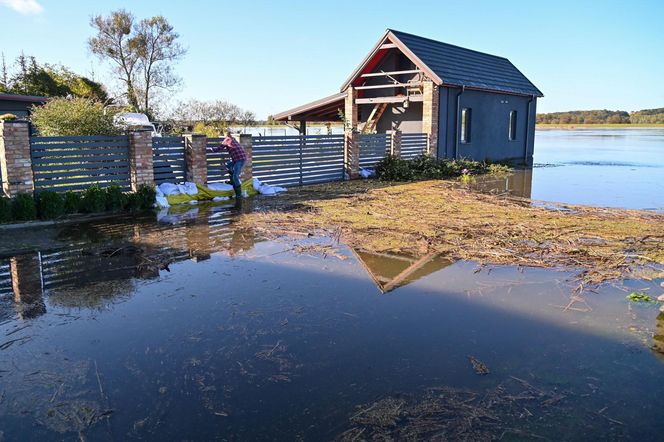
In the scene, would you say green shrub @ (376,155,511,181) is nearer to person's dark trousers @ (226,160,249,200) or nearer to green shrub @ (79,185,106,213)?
person's dark trousers @ (226,160,249,200)

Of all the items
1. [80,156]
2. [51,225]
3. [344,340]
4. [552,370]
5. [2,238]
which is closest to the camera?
[552,370]

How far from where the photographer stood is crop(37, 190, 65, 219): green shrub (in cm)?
959

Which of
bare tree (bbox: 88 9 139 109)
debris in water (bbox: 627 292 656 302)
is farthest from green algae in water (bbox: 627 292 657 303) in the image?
bare tree (bbox: 88 9 139 109)

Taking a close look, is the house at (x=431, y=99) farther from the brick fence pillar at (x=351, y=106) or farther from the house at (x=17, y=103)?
the house at (x=17, y=103)

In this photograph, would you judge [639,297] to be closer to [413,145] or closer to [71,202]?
[71,202]

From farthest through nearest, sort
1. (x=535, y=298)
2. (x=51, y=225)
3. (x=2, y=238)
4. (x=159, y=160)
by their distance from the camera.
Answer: (x=159, y=160) < (x=51, y=225) < (x=2, y=238) < (x=535, y=298)

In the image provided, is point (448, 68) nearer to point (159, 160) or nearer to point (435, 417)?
point (159, 160)

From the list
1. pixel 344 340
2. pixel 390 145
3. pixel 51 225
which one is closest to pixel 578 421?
pixel 344 340

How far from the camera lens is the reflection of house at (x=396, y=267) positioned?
20.0ft

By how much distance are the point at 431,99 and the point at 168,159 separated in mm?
10795

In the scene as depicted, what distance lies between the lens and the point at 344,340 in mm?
4434

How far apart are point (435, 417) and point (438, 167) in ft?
52.5

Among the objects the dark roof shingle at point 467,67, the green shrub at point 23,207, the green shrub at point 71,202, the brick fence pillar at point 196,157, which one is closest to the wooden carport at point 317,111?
the dark roof shingle at point 467,67

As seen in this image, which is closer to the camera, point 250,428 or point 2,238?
point 250,428
